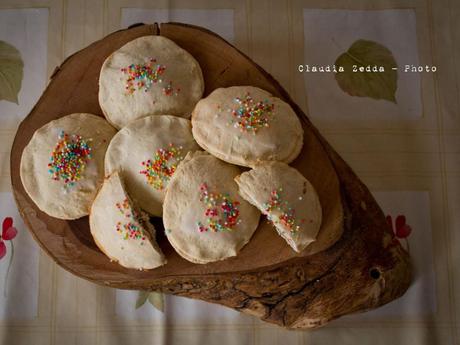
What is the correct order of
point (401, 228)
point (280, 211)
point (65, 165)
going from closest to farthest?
point (280, 211) < point (65, 165) < point (401, 228)

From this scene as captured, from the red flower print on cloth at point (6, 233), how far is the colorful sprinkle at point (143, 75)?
0.72m

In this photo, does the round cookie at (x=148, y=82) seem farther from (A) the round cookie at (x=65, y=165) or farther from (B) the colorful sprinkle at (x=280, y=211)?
(B) the colorful sprinkle at (x=280, y=211)

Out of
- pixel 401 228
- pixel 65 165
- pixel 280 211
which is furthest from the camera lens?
pixel 401 228

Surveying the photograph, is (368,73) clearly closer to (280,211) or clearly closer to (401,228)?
(401,228)

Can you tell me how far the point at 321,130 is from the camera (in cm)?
154

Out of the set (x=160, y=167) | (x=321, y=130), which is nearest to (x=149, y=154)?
(x=160, y=167)

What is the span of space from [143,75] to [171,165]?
9.6 inches

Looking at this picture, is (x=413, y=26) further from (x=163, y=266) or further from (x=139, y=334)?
(x=139, y=334)

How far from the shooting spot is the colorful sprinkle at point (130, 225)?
1.04 meters

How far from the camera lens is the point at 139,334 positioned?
146cm

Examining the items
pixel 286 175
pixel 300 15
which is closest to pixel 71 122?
pixel 286 175

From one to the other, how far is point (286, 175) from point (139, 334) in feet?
2.57

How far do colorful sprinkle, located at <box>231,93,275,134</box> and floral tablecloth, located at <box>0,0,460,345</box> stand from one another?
20.1 inches

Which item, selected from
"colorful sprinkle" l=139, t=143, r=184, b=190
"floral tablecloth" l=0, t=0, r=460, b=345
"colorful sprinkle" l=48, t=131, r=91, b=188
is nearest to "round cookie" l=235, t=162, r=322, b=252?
"colorful sprinkle" l=139, t=143, r=184, b=190
